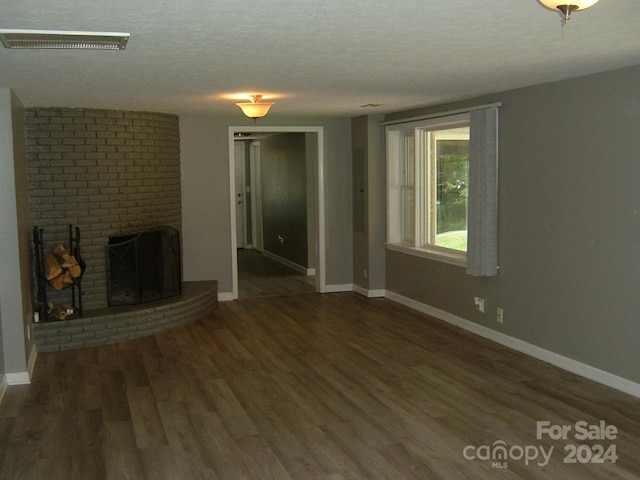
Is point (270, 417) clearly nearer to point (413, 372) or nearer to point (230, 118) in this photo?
point (413, 372)

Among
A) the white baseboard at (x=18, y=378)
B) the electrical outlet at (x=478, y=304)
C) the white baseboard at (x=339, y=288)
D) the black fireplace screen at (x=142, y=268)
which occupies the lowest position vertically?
the white baseboard at (x=18, y=378)

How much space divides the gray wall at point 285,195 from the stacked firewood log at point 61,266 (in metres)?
4.25

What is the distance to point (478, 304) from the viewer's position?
20.4 feet

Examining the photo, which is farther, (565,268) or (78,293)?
(78,293)

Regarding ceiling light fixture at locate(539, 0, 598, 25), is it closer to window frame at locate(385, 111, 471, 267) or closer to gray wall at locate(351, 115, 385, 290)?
window frame at locate(385, 111, 471, 267)

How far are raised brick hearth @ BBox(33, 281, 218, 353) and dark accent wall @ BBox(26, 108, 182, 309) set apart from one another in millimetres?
418

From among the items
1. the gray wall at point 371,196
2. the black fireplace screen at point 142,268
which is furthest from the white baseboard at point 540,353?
the black fireplace screen at point 142,268

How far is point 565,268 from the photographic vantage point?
5109 millimetres

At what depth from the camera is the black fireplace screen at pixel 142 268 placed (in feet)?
21.8

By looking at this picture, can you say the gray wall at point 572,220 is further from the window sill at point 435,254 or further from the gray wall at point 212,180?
the gray wall at point 212,180

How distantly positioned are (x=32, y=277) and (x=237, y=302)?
103 inches

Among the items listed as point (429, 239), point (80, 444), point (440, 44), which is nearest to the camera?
point (440, 44)

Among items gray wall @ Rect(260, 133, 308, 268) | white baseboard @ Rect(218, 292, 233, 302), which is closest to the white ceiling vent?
white baseboard @ Rect(218, 292, 233, 302)

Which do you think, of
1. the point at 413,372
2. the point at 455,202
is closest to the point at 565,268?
the point at 413,372
